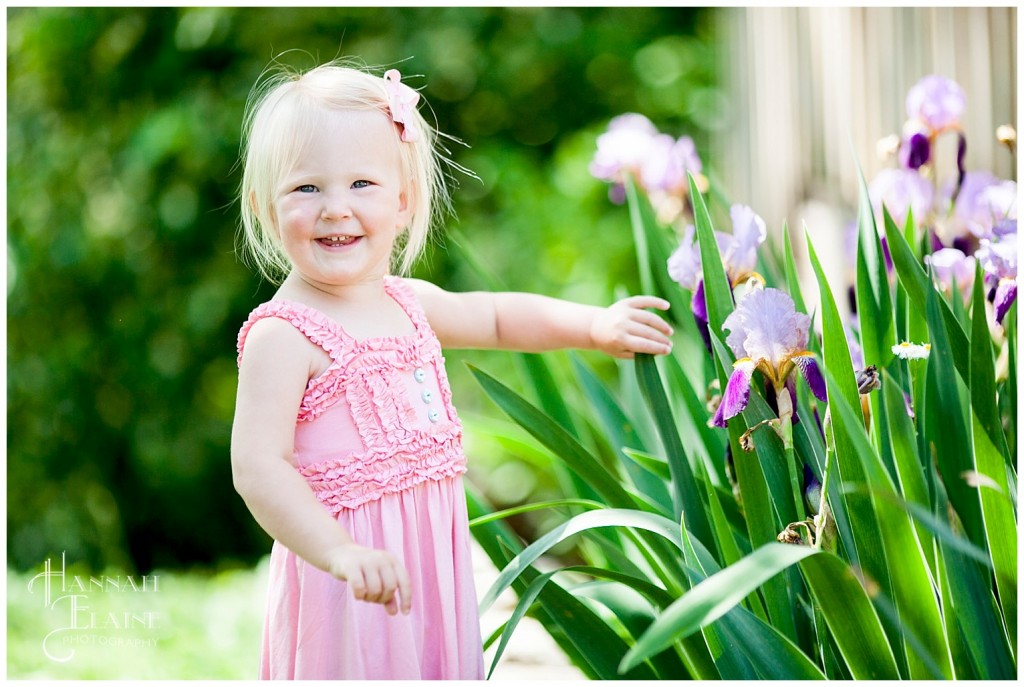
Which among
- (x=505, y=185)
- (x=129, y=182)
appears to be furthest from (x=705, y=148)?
(x=129, y=182)

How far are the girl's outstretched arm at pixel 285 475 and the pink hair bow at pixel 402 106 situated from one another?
0.26m

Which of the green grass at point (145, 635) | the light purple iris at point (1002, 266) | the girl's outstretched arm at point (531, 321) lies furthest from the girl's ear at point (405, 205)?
the green grass at point (145, 635)

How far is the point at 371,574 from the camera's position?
0.94 m

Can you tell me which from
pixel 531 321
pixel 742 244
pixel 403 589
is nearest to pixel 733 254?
pixel 742 244

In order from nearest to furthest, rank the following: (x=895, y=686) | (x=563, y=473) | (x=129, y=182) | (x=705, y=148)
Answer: (x=895, y=686) → (x=563, y=473) → (x=129, y=182) → (x=705, y=148)

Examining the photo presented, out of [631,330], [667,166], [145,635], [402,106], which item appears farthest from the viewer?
[145,635]

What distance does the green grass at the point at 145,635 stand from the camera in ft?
6.48

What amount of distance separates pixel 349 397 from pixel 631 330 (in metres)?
0.38

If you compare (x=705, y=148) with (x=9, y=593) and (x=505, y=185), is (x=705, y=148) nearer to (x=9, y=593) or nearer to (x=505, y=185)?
(x=505, y=185)

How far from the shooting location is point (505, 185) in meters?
4.02

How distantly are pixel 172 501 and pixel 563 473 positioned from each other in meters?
2.49

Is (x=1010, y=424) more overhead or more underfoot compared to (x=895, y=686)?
more overhead

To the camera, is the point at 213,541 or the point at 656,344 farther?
the point at 213,541

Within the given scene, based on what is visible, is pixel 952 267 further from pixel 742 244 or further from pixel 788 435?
pixel 788 435
